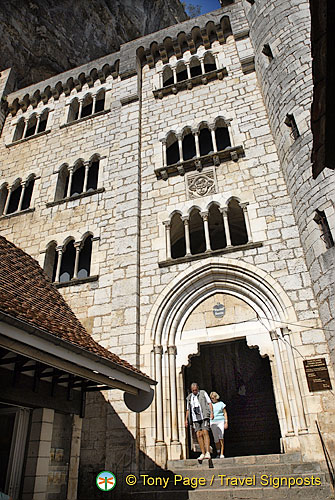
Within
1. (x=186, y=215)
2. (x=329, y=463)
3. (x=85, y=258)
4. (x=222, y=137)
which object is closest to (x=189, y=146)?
(x=222, y=137)

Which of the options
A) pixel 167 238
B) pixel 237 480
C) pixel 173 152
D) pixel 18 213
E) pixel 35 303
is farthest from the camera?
pixel 18 213

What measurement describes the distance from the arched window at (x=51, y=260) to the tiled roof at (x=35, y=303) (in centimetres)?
344

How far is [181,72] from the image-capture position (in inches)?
627

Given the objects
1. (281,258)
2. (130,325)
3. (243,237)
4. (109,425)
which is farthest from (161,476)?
(243,237)

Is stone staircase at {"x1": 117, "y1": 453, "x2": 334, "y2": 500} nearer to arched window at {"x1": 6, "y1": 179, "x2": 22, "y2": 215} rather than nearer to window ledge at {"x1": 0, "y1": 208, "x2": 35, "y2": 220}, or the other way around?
window ledge at {"x1": 0, "y1": 208, "x2": 35, "y2": 220}

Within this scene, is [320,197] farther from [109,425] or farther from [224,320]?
[109,425]

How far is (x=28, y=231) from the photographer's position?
13.6m

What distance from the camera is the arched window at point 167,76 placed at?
15.6m

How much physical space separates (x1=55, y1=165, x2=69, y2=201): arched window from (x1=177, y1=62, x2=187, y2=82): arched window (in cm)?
611

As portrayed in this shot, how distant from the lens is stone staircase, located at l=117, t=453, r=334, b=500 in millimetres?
6383

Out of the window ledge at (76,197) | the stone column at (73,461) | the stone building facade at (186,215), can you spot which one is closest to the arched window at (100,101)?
the stone building facade at (186,215)

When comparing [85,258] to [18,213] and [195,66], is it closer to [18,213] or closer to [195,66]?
[18,213]

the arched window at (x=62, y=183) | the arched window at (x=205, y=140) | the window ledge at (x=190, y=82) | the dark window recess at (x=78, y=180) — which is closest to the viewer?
the arched window at (x=205, y=140)

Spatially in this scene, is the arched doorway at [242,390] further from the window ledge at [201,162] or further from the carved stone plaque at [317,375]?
the window ledge at [201,162]
